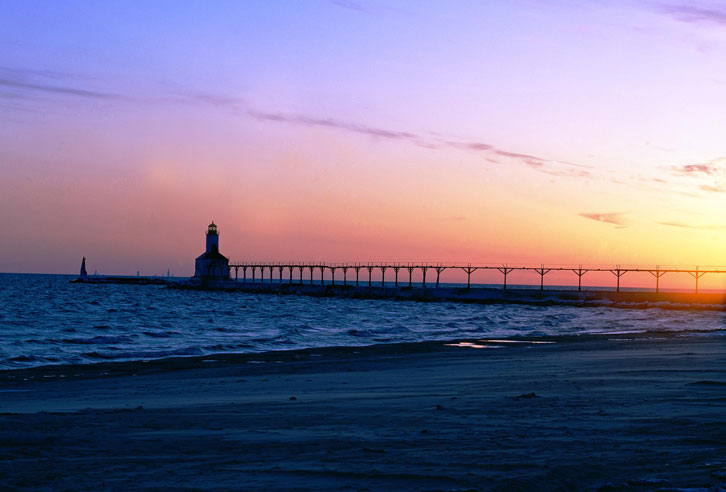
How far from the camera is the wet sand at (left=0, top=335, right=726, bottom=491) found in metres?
6.20

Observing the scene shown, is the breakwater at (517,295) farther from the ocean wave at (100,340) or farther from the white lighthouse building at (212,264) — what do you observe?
the ocean wave at (100,340)

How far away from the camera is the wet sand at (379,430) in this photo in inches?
244

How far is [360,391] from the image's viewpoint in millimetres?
12664

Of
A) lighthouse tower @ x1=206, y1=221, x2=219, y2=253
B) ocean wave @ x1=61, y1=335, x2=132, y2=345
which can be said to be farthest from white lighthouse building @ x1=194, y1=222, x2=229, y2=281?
ocean wave @ x1=61, y1=335, x2=132, y2=345

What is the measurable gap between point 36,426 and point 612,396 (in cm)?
803

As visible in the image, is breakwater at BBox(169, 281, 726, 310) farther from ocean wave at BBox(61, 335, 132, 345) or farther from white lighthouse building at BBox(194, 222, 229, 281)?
ocean wave at BBox(61, 335, 132, 345)

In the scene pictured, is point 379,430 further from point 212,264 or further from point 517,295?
point 212,264

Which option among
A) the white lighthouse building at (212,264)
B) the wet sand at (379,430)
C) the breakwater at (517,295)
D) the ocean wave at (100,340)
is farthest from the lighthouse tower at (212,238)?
the wet sand at (379,430)

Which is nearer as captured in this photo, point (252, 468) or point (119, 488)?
point (119, 488)

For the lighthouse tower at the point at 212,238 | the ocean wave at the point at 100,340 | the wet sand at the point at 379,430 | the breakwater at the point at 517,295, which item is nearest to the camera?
the wet sand at the point at 379,430

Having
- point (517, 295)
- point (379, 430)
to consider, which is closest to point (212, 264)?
point (517, 295)

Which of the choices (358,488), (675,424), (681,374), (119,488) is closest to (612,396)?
(675,424)

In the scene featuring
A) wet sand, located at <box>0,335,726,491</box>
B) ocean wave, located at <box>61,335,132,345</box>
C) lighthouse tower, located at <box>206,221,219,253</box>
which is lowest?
Result: ocean wave, located at <box>61,335,132,345</box>

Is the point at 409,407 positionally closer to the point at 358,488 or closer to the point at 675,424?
the point at 675,424
